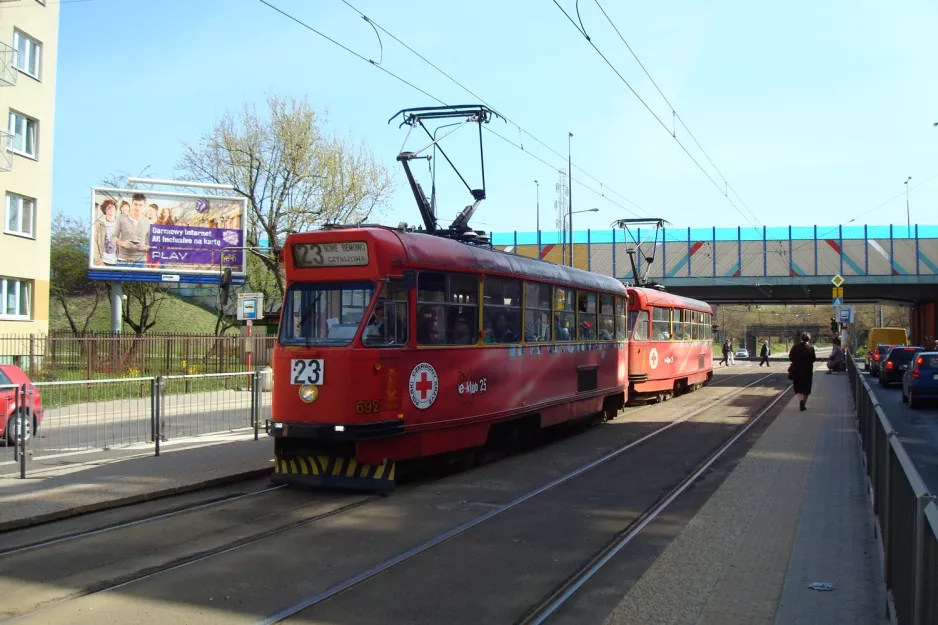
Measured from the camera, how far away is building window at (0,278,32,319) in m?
27.7

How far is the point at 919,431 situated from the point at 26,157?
92.7 ft

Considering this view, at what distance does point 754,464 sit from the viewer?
37.5ft

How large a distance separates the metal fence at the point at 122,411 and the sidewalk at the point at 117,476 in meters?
0.26

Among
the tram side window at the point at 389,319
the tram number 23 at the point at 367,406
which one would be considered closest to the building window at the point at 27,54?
the tram side window at the point at 389,319

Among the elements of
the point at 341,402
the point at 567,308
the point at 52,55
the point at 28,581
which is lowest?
the point at 28,581

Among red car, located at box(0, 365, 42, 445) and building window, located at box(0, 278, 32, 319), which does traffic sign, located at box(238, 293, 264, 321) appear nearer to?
red car, located at box(0, 365, 42, 445)

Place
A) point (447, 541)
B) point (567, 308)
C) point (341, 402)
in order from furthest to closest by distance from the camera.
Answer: point (567, 308), point (341, 402), point (447, 541)

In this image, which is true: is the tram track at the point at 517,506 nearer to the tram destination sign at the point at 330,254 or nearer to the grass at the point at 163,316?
the tram destination sign at the point at 330,254

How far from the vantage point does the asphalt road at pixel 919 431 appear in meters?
11.8

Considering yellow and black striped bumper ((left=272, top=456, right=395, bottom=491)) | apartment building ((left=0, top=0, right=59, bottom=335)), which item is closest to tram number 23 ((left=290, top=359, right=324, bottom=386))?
yellow and black striped bumper ((left=272, top=456, right=395, bottom=491))

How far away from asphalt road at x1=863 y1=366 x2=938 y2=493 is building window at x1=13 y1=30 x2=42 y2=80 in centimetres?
2896

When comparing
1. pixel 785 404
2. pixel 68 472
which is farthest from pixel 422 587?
pixel 785 404

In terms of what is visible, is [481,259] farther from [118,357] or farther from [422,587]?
[118,357]

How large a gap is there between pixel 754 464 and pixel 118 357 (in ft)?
61.1
